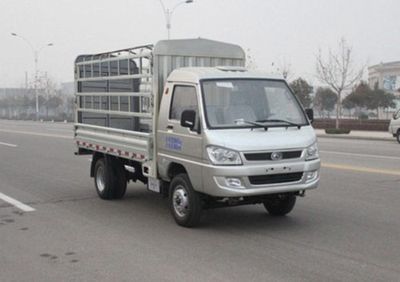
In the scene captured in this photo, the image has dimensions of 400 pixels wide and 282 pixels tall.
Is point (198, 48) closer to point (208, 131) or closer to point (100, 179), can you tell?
point (208, 131)

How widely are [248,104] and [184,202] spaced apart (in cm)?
164

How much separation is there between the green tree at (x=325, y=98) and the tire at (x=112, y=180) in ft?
208

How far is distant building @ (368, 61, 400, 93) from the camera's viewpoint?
92.7 m

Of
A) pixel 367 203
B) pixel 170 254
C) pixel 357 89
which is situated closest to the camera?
pixel 170 254

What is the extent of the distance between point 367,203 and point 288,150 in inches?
113

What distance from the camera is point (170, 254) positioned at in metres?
6.55

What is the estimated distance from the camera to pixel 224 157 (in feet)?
23.9

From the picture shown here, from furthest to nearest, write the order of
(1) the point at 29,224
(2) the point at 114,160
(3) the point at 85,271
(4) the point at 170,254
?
(2) the point at 114,160 → (1) the point at 29,224 → (4) the point at 170,254 → (3) the point at 85,271

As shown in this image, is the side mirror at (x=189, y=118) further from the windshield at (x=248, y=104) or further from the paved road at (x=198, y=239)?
the paved road at (x=198, y=239)

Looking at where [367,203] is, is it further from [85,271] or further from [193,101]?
[85,271]

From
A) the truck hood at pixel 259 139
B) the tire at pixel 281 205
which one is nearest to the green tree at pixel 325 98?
the tire at pixel 281 205

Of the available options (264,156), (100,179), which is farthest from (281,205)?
(100,179)

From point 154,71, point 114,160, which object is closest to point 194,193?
point 154,71

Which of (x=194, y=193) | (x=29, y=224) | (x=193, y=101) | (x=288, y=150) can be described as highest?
(x=193, y=101)
